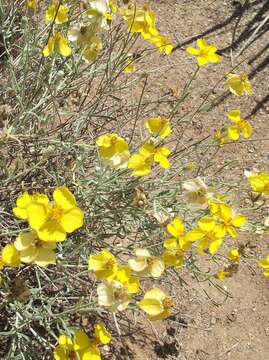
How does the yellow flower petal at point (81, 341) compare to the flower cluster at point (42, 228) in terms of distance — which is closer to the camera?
the flower cluster at point (42, 228)

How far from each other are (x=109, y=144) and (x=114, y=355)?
1053 mm

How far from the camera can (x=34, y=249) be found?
4.81ft

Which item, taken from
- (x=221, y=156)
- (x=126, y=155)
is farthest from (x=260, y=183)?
(x=221, y=156)

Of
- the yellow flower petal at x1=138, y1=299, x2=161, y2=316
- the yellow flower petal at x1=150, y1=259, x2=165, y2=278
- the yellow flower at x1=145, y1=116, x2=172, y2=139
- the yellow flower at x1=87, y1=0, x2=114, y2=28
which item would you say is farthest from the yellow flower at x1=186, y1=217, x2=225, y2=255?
the yellow flower at x1=87, y1=0, x2=114, y2=28

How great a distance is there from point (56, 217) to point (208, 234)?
0.54 metres

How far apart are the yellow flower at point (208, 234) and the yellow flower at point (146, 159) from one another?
241mm

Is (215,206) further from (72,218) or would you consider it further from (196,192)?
(72,218)

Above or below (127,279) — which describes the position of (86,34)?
above

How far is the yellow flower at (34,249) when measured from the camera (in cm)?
146

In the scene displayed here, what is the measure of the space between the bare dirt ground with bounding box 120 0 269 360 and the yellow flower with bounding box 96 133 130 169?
20.9 inches

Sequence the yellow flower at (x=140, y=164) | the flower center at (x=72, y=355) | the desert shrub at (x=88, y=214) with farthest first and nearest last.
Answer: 1. the yellow flower at (x=140, y=164)
2. the flower center at (x=72, y=355)
3. the desert shrub at (x=88, y=214)

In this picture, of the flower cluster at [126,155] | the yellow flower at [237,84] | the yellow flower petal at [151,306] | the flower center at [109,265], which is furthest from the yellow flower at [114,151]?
the yellow flower at [237,84]

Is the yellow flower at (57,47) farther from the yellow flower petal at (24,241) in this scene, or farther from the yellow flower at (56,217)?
the yellow flower petal at (24,241)

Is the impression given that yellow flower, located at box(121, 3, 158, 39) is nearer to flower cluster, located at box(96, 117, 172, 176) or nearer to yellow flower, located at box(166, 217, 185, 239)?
flower cluster, located at box(96, 117, 172, 176)
